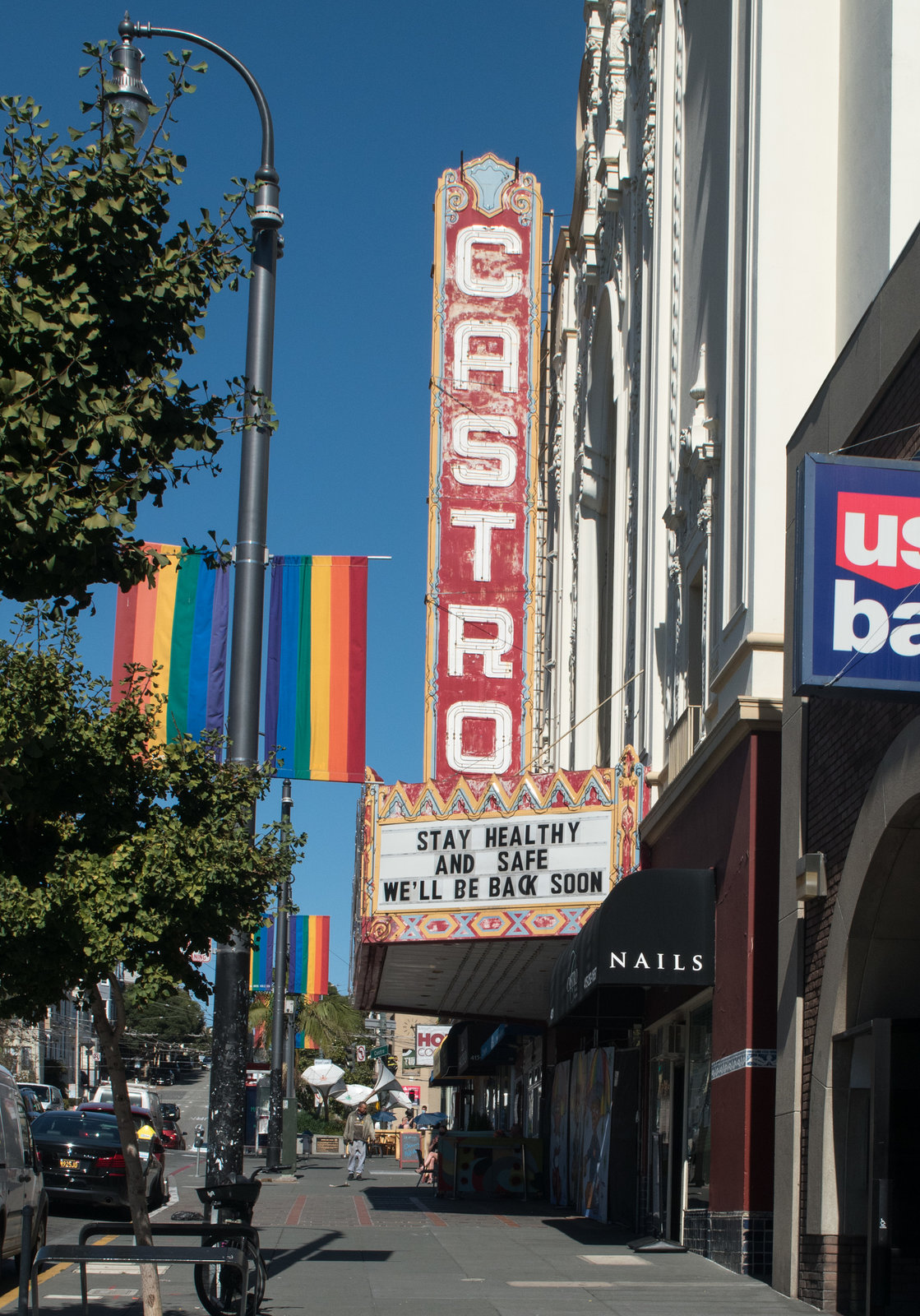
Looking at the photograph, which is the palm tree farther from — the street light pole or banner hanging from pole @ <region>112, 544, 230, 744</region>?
the street light pole

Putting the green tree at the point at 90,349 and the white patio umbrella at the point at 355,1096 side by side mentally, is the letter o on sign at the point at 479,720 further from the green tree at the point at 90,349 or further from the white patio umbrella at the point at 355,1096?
the green tree at the point at 90,349

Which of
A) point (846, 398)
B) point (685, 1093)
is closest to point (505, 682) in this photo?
point (685, 1093)

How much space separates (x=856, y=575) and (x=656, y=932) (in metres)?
7.01

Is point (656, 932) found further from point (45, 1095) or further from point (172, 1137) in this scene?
point (172, 1137)

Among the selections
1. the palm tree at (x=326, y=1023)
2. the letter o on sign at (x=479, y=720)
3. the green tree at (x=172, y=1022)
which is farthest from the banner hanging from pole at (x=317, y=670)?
the green tree at (x=172, y=1022)

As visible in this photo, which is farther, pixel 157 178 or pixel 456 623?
pixel 456 623

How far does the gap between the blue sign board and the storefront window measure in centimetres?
771

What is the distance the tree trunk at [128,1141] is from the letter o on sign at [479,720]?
20.5m

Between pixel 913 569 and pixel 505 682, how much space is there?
21904 millimetres

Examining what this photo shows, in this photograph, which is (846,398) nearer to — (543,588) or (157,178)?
(157,178)

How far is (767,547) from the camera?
51.4 ft

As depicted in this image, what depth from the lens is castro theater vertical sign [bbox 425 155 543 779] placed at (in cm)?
3152

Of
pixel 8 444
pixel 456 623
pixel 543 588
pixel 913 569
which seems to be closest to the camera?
pixel 8 444

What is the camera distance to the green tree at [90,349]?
791cm
